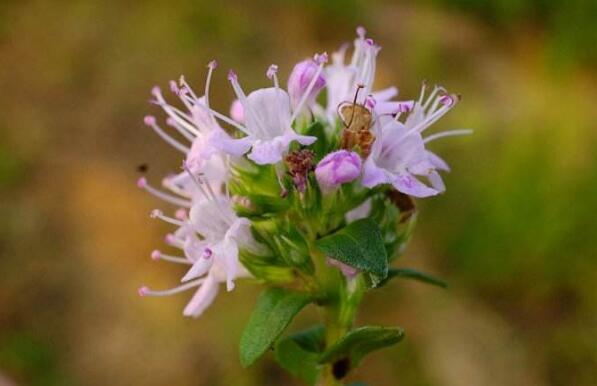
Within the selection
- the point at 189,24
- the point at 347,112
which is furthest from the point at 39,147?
the point at 347,112

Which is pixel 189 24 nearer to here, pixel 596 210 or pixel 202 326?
pixel 202 326

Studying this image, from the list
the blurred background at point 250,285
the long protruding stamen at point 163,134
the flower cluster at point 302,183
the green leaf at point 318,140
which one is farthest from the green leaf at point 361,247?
the blurred background at point 250,285

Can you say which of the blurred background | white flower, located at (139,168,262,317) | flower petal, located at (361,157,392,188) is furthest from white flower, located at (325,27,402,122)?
the blurred background

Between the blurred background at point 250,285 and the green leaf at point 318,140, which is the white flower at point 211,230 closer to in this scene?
the green leaf at point 318,140

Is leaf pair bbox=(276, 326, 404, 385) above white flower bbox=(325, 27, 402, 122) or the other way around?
the other way around

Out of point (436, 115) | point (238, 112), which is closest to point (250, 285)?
point (238, 112)

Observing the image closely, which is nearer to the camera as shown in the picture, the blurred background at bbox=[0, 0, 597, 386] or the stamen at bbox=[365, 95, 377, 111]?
the stamen at bbox=[365, 95, 377, 111]

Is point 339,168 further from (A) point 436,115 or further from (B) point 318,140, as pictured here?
(A) point 436,115

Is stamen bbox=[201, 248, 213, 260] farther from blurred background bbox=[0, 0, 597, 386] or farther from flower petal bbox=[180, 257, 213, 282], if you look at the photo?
blurred background bbox=[0, 0, 597, 386]
